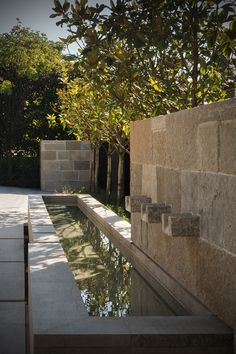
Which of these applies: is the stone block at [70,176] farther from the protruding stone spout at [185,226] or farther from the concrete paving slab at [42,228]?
the protruding stone spout at [185,226]

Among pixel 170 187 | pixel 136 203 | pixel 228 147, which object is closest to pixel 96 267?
pixel 136 203

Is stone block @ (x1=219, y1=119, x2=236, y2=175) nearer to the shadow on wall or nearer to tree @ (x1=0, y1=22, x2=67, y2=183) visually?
the shadow on wall

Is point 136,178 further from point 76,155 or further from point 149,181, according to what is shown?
point 76,155

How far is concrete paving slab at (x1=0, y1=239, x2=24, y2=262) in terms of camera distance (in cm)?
600

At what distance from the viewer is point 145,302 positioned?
442cm

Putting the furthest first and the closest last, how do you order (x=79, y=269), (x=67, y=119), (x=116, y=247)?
1. (x=67, y=119)
2. (x=116, y=247)
3. (x=79, y=269)

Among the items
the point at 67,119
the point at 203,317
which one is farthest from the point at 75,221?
the point at 203,317

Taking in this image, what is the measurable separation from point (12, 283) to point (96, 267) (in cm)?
91

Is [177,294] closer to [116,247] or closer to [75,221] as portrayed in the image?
[116,247]

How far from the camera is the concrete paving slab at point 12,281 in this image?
15.2 ft

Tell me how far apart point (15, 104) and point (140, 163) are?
11.0 meters

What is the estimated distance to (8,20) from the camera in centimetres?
1997

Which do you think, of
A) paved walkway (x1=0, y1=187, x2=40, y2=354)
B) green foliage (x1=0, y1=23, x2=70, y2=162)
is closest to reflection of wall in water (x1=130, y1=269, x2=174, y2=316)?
paved walkway (x1=0, y1=187, x2=40, y2=354)

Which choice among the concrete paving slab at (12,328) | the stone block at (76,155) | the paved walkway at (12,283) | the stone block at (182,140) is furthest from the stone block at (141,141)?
the stone block at (76,155)
